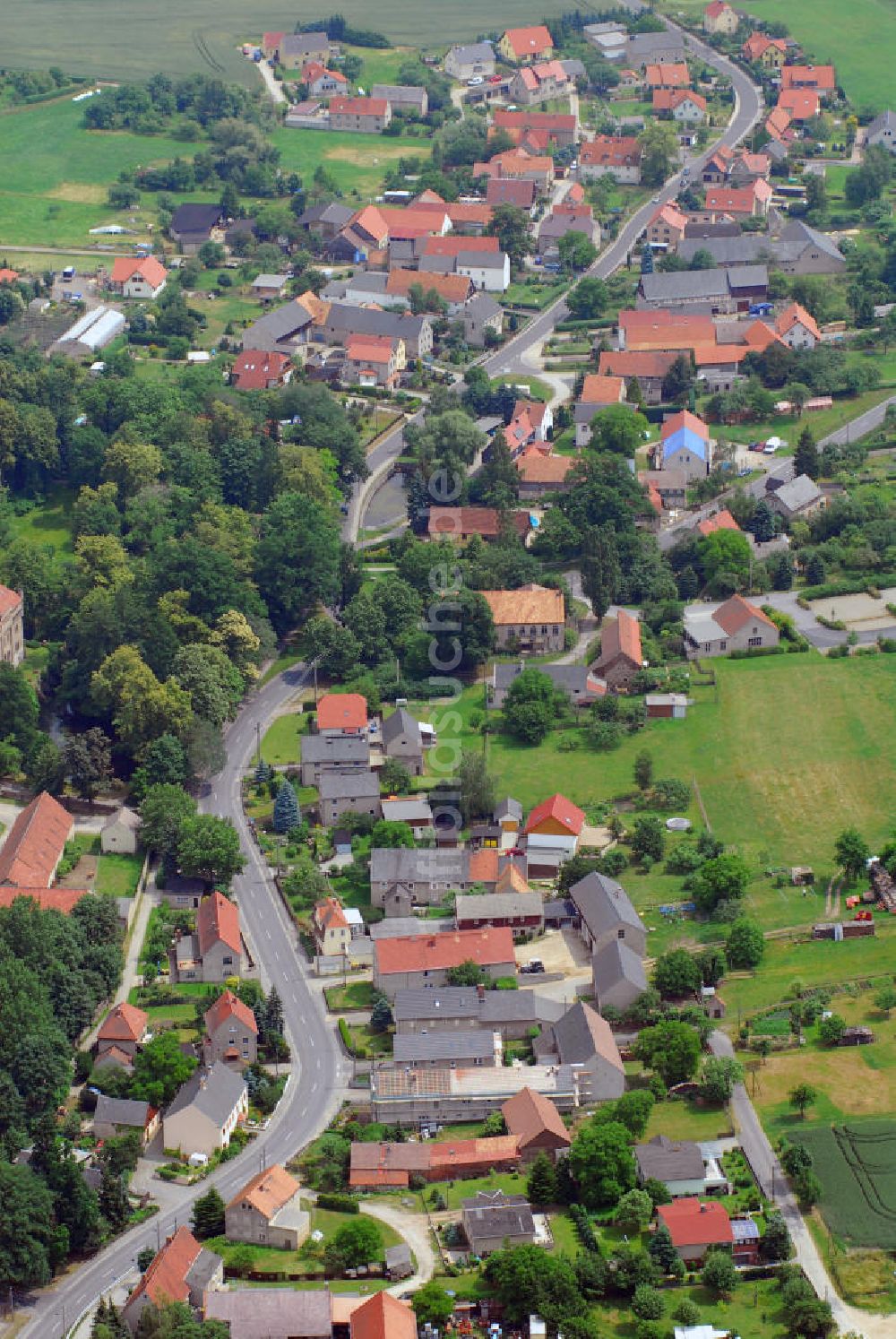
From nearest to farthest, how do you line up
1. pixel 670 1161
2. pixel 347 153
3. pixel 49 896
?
pixel 670 1161, pixel 49 896, pixel 347 153

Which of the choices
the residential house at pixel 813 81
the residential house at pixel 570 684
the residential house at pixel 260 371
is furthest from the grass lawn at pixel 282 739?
the residential house at pixel 813 81

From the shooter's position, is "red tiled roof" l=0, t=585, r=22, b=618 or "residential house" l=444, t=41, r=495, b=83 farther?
"residential house" l=444, t=41, r=495, b=83

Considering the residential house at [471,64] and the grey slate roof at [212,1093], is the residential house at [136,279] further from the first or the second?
the grey slate roof at [212,1093]

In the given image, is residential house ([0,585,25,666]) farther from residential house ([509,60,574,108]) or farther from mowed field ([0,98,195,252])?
residential house ([509,60,574,108])

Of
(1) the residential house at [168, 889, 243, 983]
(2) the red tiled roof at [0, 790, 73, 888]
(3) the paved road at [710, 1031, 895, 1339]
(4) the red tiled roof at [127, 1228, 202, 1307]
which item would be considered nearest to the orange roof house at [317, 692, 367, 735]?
(2) the red tiled roof at [0, 790, 73, 888]

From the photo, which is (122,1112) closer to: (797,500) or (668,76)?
(797,500)

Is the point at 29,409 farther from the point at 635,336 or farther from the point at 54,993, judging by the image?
the point at 54,993

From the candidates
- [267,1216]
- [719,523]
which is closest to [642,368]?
[719,523]
